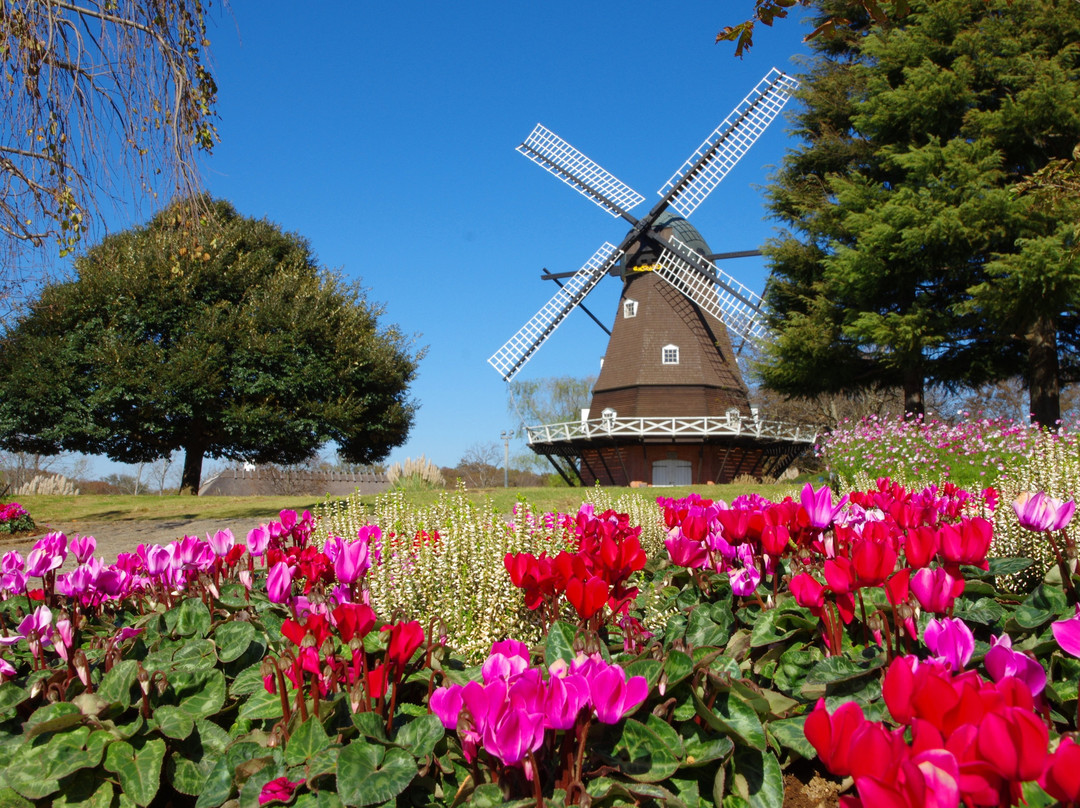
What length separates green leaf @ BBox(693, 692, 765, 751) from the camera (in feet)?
5.73

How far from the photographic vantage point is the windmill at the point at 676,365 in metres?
24.6

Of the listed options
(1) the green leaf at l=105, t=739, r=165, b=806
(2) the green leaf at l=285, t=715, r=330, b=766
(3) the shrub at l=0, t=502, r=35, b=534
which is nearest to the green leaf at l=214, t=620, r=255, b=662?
(1) the green leaf at l=105, t=739, r=165, b=806

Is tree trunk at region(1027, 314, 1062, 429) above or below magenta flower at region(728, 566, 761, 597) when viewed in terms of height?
above

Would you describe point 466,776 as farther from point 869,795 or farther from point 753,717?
point 869,795

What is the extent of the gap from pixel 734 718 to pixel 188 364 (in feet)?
66.1

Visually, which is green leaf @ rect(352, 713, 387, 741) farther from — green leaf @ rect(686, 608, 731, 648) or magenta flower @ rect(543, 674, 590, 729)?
green leaf @ rect(686, 608, 731, 648)

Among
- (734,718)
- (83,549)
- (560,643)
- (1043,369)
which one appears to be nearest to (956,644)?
(734,718)

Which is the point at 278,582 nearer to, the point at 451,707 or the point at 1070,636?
the point at 451,707

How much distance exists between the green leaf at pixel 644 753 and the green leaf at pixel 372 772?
48cm

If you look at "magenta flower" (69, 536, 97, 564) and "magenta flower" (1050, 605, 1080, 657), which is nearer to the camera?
"magenta flower" (1050, 605, 1080, 657)

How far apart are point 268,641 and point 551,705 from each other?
56.1 inches

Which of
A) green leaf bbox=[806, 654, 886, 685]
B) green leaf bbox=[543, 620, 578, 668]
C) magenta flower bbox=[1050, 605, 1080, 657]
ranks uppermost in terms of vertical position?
magenta flower bbox=[1050, 605, 1080, 657]

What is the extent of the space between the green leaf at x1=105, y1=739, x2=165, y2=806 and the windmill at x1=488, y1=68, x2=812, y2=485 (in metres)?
22.3

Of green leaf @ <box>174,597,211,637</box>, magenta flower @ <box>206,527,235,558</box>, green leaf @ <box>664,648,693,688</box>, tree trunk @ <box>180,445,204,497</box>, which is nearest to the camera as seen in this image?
green leaf @ <box>664,648,693,688</box>
